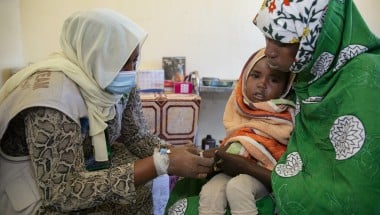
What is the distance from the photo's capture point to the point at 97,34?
1368 millimetres

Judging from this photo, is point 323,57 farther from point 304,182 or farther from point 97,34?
point 97,34

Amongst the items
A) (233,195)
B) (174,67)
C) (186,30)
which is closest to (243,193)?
(233,195)

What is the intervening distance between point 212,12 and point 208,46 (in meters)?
0.27

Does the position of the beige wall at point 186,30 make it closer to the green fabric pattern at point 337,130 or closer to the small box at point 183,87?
the small box at point 183,87

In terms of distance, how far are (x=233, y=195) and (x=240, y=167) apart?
0.34ft

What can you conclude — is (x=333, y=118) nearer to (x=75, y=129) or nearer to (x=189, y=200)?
(x=189, y=200)

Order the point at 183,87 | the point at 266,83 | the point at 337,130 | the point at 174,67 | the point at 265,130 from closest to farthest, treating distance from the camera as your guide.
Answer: the point at 337,130 → the point at 265,130 → the point at 266,83 → the point at 183,87 → the point at 174,67

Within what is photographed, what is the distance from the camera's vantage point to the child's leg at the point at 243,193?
1232 mm

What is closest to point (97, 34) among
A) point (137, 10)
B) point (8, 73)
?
point (8, 73)

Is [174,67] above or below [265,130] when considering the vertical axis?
below

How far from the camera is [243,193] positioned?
123 cm

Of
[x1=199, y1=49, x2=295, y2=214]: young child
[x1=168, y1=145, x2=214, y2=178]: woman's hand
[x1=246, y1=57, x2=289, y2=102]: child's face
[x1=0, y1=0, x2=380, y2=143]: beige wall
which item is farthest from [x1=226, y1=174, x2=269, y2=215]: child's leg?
[x1=0, y1=0, x2=380, y2=143]: beige wall

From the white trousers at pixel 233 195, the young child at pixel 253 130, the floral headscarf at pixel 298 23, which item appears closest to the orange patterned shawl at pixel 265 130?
the young child at pixel 253 130

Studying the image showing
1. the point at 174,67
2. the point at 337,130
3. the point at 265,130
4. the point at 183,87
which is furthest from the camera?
the point at 174,67
